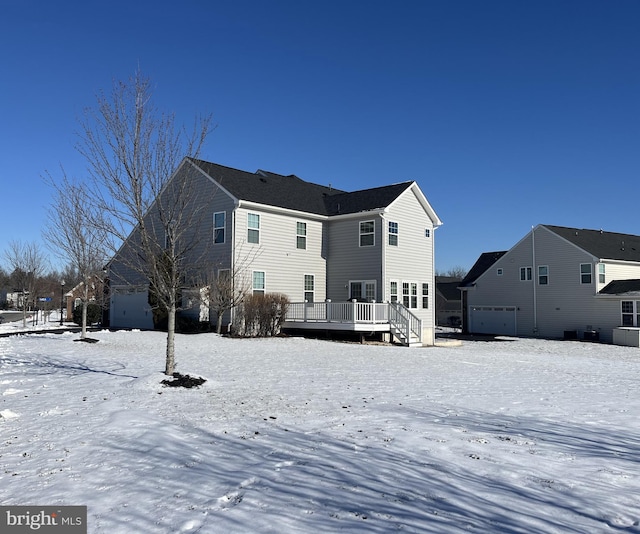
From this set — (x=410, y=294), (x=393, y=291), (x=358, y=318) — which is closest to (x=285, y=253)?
(x=358, y=318)

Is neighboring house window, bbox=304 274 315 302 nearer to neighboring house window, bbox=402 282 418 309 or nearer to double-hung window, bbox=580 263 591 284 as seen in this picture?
neighboring house window, bbox=402 282 418 309

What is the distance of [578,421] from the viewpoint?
25.7ft

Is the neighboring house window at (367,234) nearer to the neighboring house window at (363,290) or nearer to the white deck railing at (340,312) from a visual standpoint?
the neighboring house window at (363,290)

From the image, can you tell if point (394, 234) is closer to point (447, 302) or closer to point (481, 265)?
point (481, 265)

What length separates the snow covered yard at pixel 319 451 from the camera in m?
4.40

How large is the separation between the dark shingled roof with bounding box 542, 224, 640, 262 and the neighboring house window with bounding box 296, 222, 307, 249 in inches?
717

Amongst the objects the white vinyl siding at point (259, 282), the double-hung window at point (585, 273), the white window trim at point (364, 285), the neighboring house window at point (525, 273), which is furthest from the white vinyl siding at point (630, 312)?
the white vinyl siding at point (259, 282)

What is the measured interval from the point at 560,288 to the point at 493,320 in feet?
18.2

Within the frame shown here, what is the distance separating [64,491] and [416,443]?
383cm

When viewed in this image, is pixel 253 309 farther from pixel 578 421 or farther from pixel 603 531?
pixel 603 531

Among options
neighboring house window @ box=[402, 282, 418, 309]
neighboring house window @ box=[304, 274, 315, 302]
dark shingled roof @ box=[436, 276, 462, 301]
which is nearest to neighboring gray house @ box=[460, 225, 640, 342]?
neighboring house window @ box=[402, 282, 418, 309]

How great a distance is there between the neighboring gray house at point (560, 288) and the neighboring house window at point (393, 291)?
13.9 meters

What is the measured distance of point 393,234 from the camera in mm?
25141

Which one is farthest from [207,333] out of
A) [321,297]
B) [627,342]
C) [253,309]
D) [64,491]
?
[627,342]
